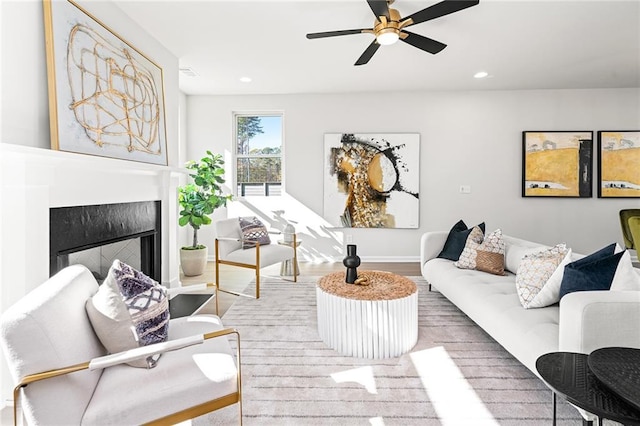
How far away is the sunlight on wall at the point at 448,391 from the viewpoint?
1540 millimetres

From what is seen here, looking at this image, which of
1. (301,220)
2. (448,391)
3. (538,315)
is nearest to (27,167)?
(448,391)

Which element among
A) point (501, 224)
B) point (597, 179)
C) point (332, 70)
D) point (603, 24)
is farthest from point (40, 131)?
point (597, 179)

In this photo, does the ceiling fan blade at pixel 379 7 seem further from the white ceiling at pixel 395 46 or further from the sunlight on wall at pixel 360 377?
the sunlight on wall at pixel 360 377

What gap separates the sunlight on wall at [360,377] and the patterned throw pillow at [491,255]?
4.81ft

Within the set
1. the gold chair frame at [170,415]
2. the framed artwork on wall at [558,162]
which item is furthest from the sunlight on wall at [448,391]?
the framed artwork on wall at [558,162]

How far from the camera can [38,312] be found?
102cm

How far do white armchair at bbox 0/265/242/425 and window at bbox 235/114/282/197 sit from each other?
12.1ft

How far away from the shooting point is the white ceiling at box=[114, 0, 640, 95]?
2.60 metres

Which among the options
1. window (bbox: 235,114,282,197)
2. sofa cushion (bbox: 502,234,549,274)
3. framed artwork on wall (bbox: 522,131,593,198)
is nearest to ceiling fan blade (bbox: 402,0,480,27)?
sofa cushion (bbox: 502,234,549,274)

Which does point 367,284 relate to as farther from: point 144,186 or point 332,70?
point 332,70

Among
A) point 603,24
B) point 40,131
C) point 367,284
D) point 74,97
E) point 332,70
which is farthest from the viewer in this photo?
point 332,70

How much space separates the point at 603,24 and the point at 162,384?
424cm

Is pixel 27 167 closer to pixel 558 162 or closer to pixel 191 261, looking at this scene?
pixel 191 261

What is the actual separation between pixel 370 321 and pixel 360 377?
0.33 m
